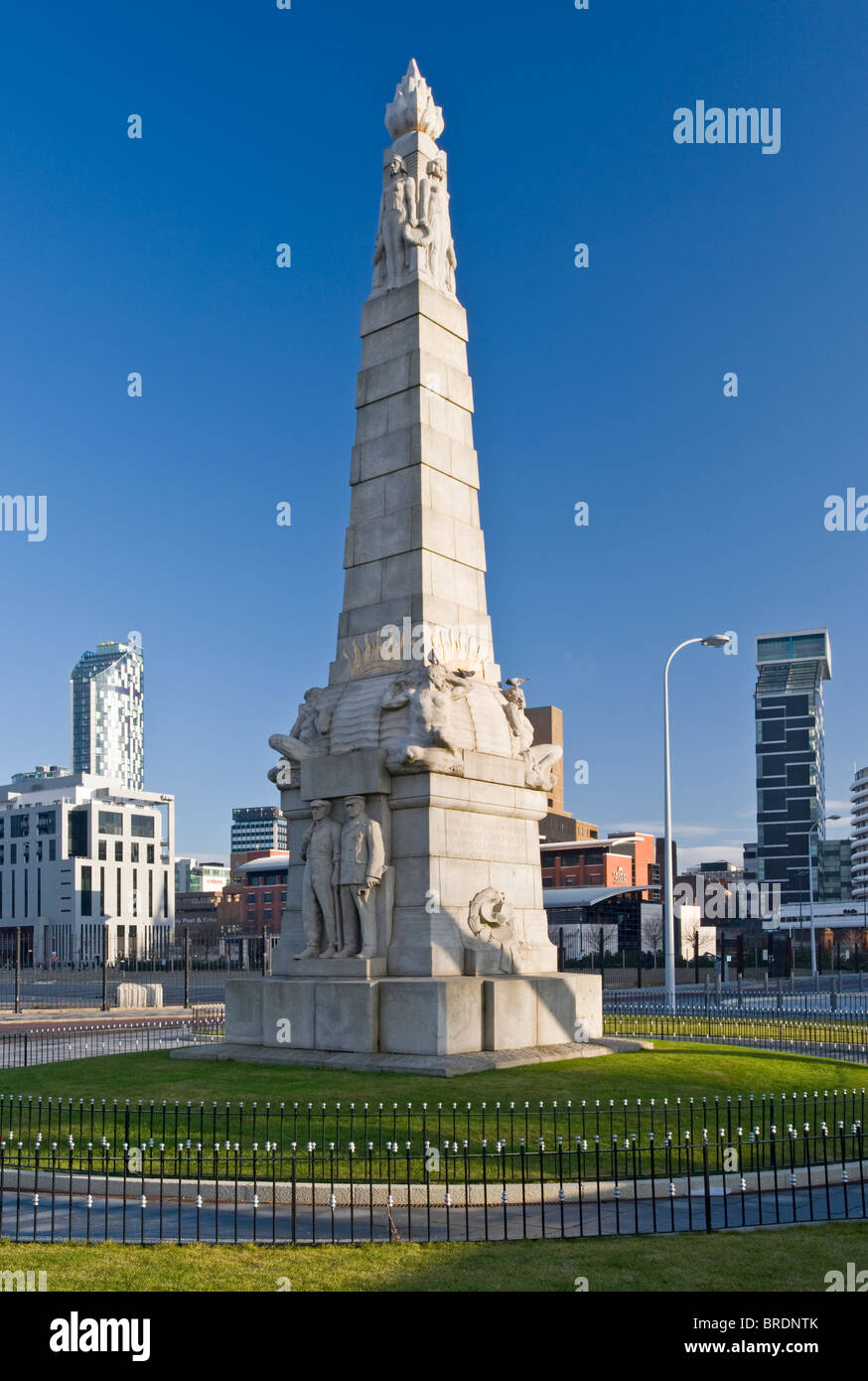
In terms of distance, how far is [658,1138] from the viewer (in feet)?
44.3

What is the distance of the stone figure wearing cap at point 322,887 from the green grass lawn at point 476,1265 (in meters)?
9.82

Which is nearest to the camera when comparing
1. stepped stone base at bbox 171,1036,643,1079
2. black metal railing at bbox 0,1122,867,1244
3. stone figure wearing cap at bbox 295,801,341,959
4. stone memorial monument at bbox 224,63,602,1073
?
black metal railing at bbox 0,1122,867,1244

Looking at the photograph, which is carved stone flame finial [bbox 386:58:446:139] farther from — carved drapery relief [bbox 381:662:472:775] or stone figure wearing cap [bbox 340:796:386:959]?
stone figure wearing cap [bbox 340:796:386:959]

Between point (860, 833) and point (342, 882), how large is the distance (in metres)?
185

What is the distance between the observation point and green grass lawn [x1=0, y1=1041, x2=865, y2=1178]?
42.9ft

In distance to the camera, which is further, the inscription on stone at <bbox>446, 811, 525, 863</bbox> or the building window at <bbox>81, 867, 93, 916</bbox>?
the building window at <bbox>81, 867, 93, 916</bbox>

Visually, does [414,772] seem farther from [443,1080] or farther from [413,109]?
[413,109]

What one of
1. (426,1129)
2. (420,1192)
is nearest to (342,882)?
(426,1129)

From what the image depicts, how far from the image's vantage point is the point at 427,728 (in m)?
19.3

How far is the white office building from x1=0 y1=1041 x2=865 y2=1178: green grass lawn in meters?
109

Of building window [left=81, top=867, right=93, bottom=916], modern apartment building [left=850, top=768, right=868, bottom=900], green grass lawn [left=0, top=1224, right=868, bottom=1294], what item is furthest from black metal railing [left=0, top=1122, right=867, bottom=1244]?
modern apartment building [left=850, top=768, right=868, bottom=900]

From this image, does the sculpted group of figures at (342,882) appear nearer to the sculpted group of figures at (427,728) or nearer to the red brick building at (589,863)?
the sculpted group of figures at (427,728)

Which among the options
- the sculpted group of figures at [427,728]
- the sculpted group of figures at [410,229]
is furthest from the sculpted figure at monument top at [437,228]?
the sculpted group of figures at [427,728]
